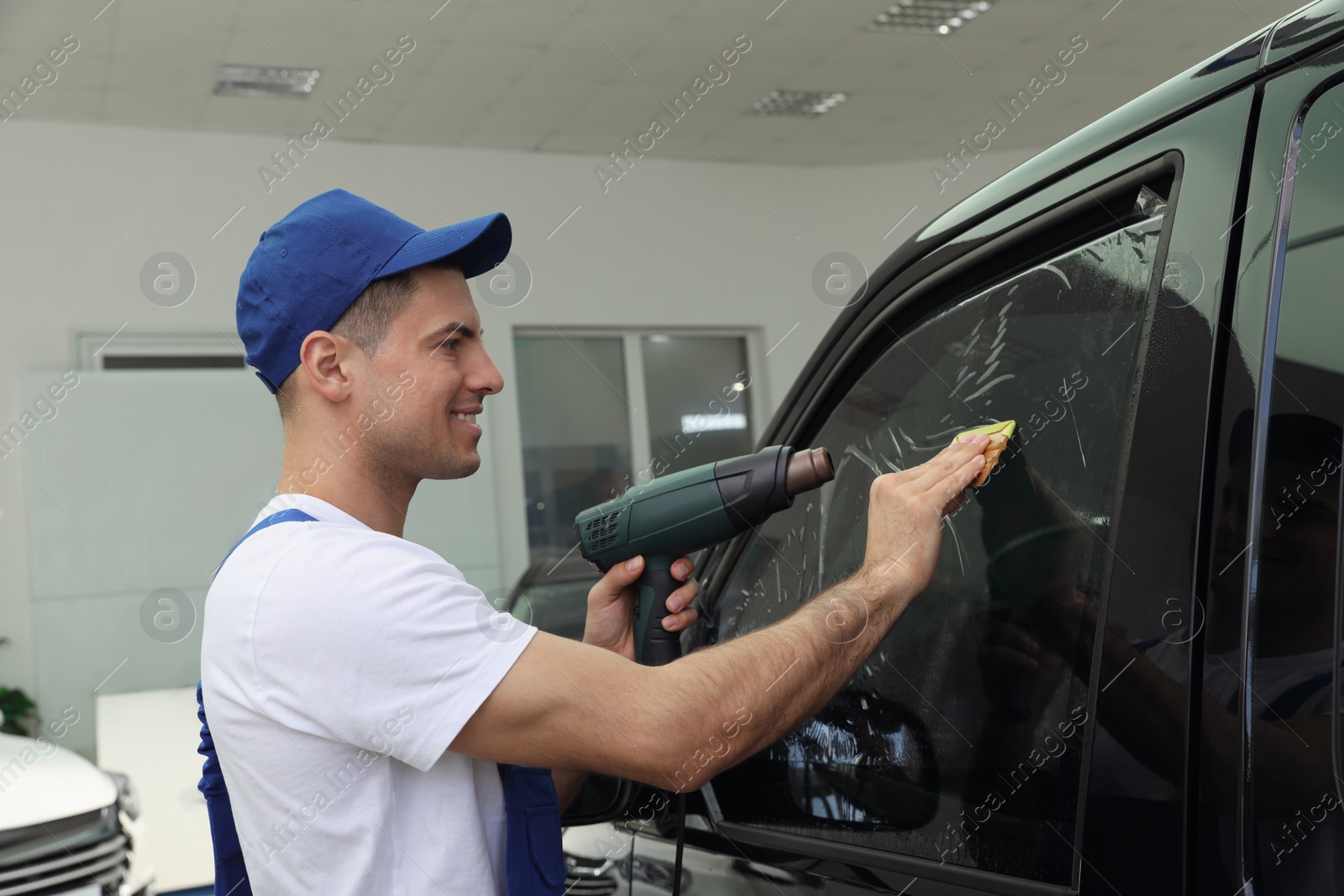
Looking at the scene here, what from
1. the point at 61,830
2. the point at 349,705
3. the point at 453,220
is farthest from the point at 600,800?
the point at 453,220

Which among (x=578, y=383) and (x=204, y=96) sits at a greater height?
(x=204, y=96)

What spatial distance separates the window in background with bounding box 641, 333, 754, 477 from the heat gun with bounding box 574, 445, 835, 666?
271 inches

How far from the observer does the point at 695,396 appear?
873 cm

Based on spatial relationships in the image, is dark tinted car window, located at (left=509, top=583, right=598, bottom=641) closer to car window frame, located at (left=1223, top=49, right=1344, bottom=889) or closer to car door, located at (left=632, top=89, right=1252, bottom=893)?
car door, located at (left=632, top=89, right=1252, bottom=893)

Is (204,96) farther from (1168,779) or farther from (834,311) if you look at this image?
(1168,779)

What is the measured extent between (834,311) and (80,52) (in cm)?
554

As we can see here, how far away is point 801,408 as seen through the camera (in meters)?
1.44

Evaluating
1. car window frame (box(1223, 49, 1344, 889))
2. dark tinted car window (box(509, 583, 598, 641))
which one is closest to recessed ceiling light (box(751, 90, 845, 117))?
dark tinted car window (box(509, 583, 598, 641))

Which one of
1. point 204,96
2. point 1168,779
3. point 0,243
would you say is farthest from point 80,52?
point 1168,779

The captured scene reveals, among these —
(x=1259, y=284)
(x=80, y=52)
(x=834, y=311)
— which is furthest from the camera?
Answer: (x=834, y=311)

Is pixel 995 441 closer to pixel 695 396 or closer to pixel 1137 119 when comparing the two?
pixel 1137 119

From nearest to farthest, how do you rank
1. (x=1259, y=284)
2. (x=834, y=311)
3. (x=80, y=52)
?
(x=1259, y=284), (x=80, y=52), (x=834, y=311)

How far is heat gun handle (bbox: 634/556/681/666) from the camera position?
1.42m

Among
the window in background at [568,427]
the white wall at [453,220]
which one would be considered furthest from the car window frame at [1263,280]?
the window in background at [568,427]
